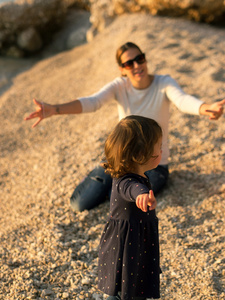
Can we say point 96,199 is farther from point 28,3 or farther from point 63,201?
point 28,3

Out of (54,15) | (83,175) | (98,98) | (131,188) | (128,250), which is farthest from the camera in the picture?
(54,15)

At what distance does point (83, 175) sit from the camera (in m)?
3.33

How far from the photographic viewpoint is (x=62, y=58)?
25.1 ft

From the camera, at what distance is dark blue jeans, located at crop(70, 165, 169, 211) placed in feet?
9.34

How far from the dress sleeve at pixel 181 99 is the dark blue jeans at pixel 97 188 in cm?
58

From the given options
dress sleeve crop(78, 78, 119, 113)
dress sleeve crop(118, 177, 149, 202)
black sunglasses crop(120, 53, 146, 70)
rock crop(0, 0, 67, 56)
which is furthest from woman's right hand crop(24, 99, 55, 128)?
rock crop(0, 0, 67, 56)

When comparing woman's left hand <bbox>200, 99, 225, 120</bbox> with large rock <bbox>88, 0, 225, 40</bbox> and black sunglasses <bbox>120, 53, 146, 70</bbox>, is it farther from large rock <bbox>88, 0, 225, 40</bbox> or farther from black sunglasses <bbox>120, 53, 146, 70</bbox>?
large rock <bbox>88, 0, 225, 40</bbox>

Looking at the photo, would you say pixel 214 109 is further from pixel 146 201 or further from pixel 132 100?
pixel 146 201

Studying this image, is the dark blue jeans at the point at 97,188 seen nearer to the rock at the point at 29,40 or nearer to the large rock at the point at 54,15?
the large rock at the point at 54,15

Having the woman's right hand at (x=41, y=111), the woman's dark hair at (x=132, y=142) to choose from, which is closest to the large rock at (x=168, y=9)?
the woman's right hand at (x=41, y=111)

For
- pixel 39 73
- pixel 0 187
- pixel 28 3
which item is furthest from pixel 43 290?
pixel 28 3

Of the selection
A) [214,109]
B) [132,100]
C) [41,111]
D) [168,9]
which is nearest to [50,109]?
[41,111]

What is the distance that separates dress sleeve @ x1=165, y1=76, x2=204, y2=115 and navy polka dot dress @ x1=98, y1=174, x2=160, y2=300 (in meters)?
1.05

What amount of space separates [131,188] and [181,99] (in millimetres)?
1329
